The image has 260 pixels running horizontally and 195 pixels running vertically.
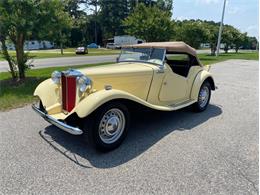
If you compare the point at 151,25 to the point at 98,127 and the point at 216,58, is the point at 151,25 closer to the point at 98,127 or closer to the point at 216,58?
the point at 216,58

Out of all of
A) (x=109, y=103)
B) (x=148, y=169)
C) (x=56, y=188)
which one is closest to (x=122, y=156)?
(x=148, y=169)

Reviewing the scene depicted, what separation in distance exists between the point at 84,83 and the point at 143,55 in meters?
1.77

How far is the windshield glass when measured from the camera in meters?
4.79

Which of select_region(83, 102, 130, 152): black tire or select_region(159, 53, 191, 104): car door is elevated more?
select_region(159, 53, 191, 104): car door

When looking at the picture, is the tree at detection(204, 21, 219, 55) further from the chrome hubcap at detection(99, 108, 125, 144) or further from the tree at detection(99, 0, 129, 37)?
the tree at detection(99, 0, 129, 37)

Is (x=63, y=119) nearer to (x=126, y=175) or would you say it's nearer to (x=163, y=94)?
(x=126, y=175)

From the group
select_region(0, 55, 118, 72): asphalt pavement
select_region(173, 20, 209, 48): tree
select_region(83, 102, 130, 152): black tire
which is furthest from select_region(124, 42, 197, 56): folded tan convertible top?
select_region(173, 20, 209, 48): tree

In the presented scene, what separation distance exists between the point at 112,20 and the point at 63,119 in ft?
216

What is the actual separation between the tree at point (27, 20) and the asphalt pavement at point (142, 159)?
420cm

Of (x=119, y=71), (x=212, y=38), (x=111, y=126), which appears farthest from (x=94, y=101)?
(x=212, y=38)

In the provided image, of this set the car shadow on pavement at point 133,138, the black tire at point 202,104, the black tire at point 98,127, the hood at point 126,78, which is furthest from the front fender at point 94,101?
the black tire at point 202,104

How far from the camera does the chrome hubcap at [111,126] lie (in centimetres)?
366

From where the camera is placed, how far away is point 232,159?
352cm

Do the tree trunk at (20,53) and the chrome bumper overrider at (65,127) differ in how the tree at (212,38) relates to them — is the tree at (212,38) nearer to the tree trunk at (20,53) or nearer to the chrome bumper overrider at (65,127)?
the tree trunk at (20,53)
